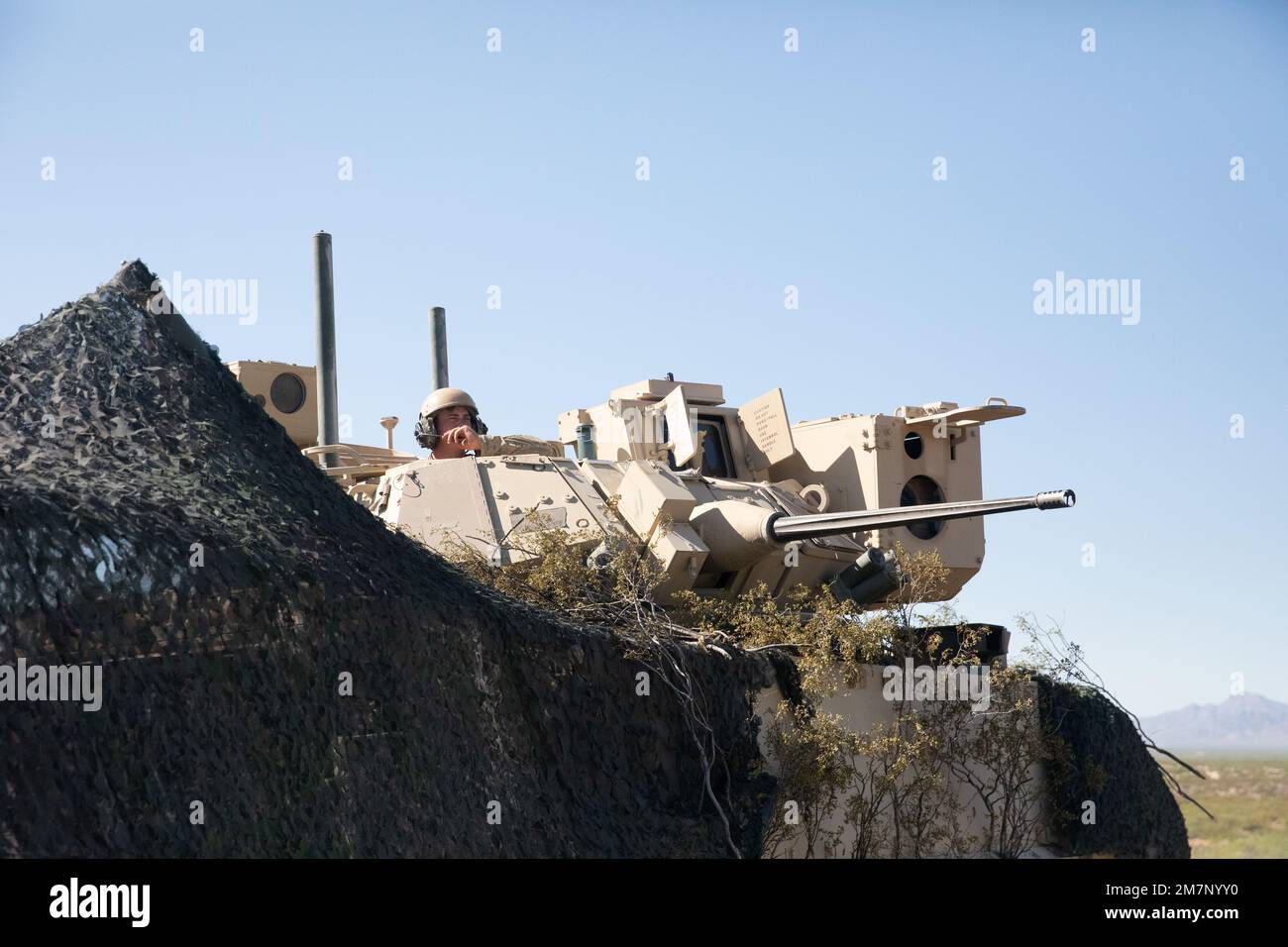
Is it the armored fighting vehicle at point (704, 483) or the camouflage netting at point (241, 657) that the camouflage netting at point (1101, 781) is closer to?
the armored fighting vehicle at point (704, 483)

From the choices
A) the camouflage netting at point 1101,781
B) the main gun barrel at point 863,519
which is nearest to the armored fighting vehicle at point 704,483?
Result: the main gun barrel at point 863,519

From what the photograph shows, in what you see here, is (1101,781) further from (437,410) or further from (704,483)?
(437,410)

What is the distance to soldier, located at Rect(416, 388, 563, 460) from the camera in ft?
48.3

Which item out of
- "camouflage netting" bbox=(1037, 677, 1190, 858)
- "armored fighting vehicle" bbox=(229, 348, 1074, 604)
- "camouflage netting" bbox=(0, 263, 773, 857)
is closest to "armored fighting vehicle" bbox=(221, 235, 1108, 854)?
"armored fighting vehicle" bbox=(229, 348, 1074, 604)

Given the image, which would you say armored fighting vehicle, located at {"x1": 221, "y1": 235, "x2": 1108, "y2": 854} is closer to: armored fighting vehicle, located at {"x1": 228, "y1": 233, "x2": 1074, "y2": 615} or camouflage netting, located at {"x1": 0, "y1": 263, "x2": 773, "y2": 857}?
armored fighting vehicle, located at {"x1": 228, "y1": 233, "x2": 1074, "y2": 615}

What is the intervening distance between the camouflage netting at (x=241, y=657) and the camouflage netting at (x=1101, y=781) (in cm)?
433

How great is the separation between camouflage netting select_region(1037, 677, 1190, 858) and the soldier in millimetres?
4770

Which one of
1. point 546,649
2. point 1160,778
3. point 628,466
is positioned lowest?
point 1160,778
